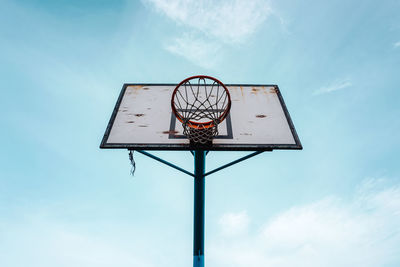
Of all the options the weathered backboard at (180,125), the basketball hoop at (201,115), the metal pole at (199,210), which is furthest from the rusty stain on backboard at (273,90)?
the metal pole at (199,210)

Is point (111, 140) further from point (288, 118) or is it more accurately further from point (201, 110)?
point (288, 118)

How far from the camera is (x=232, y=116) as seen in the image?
432cm

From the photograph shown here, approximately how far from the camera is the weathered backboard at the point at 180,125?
3.78 m

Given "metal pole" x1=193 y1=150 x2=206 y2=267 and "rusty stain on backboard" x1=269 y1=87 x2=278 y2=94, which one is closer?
"metal pole" x1=193 y1=150 x2=206 y2=267

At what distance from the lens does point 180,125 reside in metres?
4.12

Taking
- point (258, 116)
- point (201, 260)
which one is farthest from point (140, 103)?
point (201, 260)

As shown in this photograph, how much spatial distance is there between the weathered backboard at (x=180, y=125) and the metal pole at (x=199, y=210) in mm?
908

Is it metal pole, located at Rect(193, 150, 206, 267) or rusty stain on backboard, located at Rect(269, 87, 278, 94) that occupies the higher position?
rusty stain on backboard, located at Rect(269, 87, 278, 94)

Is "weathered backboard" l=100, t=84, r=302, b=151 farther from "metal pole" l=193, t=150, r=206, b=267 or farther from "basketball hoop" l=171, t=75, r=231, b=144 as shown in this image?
"metal pole" l=193, t=150, r=206, b=267

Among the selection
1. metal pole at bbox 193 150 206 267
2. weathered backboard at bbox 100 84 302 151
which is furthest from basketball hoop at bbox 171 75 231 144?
metal pole at bbox 193 150 206 267

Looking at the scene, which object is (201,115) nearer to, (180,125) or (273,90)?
(180,125)

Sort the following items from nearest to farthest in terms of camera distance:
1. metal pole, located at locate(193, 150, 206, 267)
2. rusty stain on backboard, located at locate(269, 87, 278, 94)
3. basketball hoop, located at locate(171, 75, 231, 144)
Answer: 1. basketball hoop, located at locate(171, 75, 231, 144)
2. metal pole, located at locate(193, 150, 206, 267)
3. rusty stain on backboard, located at locate(269, 87, 278, 94)

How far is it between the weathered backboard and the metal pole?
2.98 ft

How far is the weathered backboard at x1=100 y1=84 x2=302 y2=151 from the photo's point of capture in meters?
3.78
